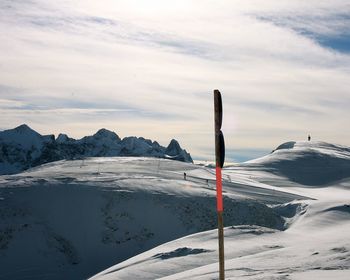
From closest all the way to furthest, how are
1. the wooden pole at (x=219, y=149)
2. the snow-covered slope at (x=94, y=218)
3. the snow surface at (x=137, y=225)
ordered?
1. the wooden pole at (x=219, y=149)
2. the snow surface at (x=137, y=225)
3. the snow-covered slope at (x=94, y=218)

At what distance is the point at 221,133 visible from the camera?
8102mm

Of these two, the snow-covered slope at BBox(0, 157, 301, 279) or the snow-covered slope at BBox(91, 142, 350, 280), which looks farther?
the snow-covered slope at BBox(0, 157, 301, 279)

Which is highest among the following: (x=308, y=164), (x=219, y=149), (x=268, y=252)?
(x=219, y=149)

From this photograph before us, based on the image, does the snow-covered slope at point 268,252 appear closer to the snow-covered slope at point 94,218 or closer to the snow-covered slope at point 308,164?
the snow-covered slope at point 94,218

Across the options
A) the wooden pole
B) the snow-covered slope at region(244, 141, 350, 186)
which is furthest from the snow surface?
the snow-covered slope at region(244, 141, 350, 186)

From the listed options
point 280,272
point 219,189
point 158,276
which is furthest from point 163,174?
point 219,189

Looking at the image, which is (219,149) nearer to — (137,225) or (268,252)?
(268,252)

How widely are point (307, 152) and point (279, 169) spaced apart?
1676cm

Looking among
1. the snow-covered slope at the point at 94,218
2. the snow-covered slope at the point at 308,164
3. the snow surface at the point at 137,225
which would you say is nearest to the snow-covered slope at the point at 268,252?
the snow surface at the point at 137,225

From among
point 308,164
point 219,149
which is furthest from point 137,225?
point 308,164

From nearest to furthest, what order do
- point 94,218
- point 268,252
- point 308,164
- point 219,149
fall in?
point 219,149, point 268,252, point 94,218, point 308,164

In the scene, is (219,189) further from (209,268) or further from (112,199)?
(112,199)

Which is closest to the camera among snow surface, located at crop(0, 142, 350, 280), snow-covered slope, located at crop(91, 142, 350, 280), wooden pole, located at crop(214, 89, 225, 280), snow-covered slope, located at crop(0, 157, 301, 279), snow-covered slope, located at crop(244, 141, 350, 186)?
wooden pole, located at crop(214, 89, 225, 280)

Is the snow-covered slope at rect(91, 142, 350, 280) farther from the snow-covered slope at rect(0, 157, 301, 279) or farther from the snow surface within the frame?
the snow-covered slope at rect(0, 157, 301, 279)
